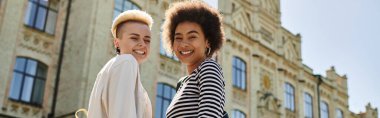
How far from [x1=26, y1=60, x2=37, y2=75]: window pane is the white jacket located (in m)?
15.0

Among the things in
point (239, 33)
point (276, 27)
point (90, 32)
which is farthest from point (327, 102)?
point (90, 32)

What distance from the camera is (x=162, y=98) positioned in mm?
20906

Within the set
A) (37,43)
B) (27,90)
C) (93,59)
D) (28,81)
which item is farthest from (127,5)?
(27,90)

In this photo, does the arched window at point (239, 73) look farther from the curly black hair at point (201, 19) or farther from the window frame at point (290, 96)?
the curly black hair at point (201, 19)

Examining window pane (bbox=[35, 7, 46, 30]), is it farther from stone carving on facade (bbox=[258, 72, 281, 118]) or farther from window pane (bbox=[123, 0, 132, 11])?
stone carving on facade (bbox=[258, 72, 281, 118])

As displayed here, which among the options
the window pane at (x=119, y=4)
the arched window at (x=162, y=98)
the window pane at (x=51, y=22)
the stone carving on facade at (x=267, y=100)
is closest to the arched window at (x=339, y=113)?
the stone carving on facade at (x=267, y=100)

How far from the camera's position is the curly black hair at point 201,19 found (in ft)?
12.6

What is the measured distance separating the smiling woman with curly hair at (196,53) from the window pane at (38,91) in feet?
47.7

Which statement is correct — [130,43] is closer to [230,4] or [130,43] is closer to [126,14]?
[126,14]

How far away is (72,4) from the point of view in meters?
19.9

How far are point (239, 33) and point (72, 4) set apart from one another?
35.4 ft

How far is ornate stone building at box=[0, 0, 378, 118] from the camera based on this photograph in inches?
675

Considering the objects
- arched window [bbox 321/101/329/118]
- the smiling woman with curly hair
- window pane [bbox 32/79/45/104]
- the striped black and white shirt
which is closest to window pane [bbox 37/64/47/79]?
window pane [bbox 32/79/45/104]

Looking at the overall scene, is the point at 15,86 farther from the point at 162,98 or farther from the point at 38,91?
the point at 162,98
